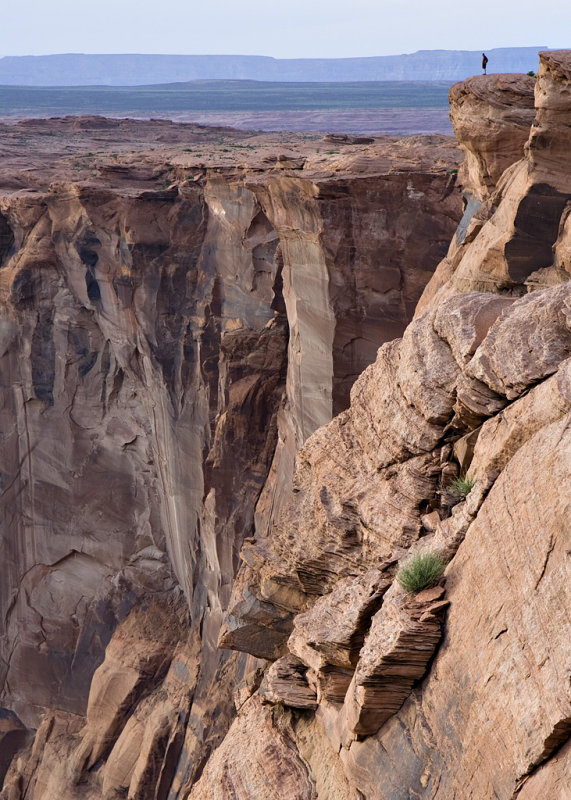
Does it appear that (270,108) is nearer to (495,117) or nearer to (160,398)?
(160,398)

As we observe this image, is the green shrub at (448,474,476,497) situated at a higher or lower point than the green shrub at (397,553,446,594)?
higher

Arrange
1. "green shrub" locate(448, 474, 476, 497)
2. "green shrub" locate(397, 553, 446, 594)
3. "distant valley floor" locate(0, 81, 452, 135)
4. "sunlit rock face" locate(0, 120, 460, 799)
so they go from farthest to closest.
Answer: "distant valley floor" locate(0, 81, 452, 135) < "sunlit rock face" locate(0, 120, 460, 799) < "green shrub" locate(448, 474, 476, 497) < "green shrub" locate(397, 553, 446, 594)

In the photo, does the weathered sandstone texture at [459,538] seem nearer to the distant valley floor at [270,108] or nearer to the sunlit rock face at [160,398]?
the sunlit rock face at [160,398]

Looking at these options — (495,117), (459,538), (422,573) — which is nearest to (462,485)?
(459,538)

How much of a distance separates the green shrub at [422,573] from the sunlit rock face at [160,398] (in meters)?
13.9

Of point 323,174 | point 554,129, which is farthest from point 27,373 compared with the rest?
point 554,129

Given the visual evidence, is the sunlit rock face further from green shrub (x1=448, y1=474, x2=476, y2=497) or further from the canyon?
green shrub (x1=448, y1=474, x2=476, y2=497)

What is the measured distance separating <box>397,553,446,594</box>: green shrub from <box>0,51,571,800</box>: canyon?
194mm

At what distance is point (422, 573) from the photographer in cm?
1060

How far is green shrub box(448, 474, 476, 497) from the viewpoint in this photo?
37.5ft

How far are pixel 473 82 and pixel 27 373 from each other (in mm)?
23744

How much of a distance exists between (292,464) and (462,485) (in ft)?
50.1

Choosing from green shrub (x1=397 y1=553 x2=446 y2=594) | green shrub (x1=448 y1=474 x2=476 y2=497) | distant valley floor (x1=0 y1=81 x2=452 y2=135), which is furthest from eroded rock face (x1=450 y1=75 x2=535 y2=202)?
distant valley floor (x1=0 y1=81 x2=452 y2=135)

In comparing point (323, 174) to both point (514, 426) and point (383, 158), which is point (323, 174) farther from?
point (514, 426)
